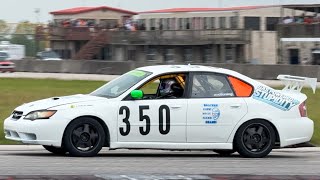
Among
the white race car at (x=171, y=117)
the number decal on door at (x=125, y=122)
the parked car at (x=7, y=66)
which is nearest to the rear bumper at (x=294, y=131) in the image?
the white race car at (x=171, y=117)

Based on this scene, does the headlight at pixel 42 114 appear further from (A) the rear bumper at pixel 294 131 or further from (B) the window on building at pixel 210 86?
(A) the rear bumper at pixel 294 131

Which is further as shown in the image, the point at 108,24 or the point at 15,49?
the point at 108,24

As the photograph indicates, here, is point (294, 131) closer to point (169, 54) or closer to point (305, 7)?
point (305, 7)

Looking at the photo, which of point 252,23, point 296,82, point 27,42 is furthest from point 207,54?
point 296,82

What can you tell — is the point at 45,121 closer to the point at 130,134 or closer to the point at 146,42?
the point at 130,134

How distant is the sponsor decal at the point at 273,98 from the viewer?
12.5m

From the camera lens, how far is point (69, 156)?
11766 millimetres

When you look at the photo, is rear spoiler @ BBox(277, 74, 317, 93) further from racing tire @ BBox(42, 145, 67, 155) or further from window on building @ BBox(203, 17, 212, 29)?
window on building @ BBox(203, 17, 212, 29)

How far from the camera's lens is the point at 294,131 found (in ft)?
41.1

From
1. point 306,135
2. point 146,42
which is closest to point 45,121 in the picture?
point 306,135

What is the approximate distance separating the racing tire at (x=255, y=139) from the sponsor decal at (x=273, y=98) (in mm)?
343

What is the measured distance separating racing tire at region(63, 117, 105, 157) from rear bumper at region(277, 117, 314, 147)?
2721 millimetres

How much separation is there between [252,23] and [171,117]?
49910 mm

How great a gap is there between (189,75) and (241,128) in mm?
1095
